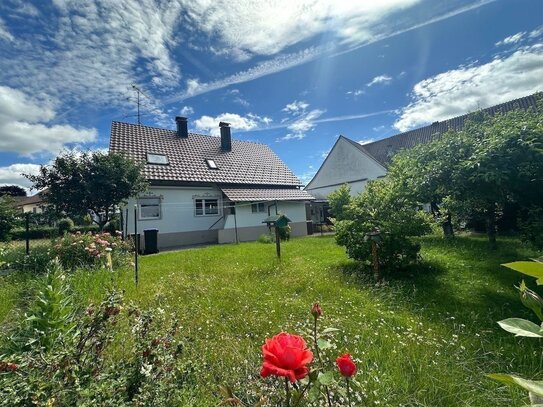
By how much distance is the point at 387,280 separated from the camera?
19.0ft

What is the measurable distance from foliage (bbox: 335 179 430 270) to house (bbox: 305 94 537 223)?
59.4ft

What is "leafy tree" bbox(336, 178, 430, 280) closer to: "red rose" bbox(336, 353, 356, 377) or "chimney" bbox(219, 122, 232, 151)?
"red rose" bbox(336, 353, 356, 377)

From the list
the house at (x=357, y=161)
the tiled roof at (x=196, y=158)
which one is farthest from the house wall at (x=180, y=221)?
the house at (x=357, y=161)

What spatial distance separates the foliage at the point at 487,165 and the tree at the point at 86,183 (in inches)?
423

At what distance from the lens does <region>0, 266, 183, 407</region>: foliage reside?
1515 millimetres

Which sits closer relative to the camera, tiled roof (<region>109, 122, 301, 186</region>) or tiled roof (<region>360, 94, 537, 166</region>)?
tiled roof (<region>109, 122, 301, 186</region>)

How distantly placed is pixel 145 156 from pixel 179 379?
54.6 ft

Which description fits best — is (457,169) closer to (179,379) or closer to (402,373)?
(402,373)

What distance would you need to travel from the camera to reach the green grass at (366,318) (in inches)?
91.0

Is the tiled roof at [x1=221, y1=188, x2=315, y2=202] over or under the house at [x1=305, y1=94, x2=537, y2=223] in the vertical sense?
under

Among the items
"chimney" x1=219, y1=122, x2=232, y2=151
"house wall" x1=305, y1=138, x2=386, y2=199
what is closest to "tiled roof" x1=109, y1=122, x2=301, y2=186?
"chimney" x1=219, y1=122, x2=232, y2=151

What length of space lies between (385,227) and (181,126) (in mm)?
18195

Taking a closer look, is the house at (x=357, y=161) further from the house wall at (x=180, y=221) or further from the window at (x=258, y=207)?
the house wall at (x=180, y=221)

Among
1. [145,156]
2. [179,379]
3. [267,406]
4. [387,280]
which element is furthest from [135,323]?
[145,156]
